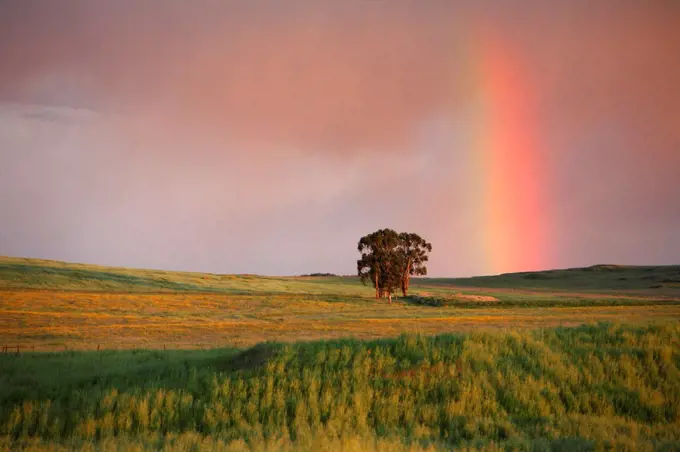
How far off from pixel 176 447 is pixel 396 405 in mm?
6506

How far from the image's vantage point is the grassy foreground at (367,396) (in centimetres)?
1330

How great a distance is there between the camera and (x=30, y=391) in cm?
1697

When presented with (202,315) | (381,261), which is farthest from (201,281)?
(202,315)

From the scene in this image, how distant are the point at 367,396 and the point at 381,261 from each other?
2629 inches

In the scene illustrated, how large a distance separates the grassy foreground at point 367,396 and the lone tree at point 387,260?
60649 mm

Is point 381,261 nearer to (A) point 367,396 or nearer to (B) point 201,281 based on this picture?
(B) point 201,281

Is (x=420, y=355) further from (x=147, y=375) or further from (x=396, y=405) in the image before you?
(x=147, y=375)

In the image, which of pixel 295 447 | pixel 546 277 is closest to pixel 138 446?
pixel 295 447

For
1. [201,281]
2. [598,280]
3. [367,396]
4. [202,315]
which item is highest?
[598,280]

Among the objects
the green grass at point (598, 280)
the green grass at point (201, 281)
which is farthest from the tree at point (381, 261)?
the green grass at point (598, 280)

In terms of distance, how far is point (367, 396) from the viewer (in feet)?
53.2

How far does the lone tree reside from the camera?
82125mm

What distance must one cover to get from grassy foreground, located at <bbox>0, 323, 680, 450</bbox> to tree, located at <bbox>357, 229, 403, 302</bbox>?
199 feet

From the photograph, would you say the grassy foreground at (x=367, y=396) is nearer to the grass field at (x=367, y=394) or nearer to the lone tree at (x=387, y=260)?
the grass field at (x=367, y=394)
